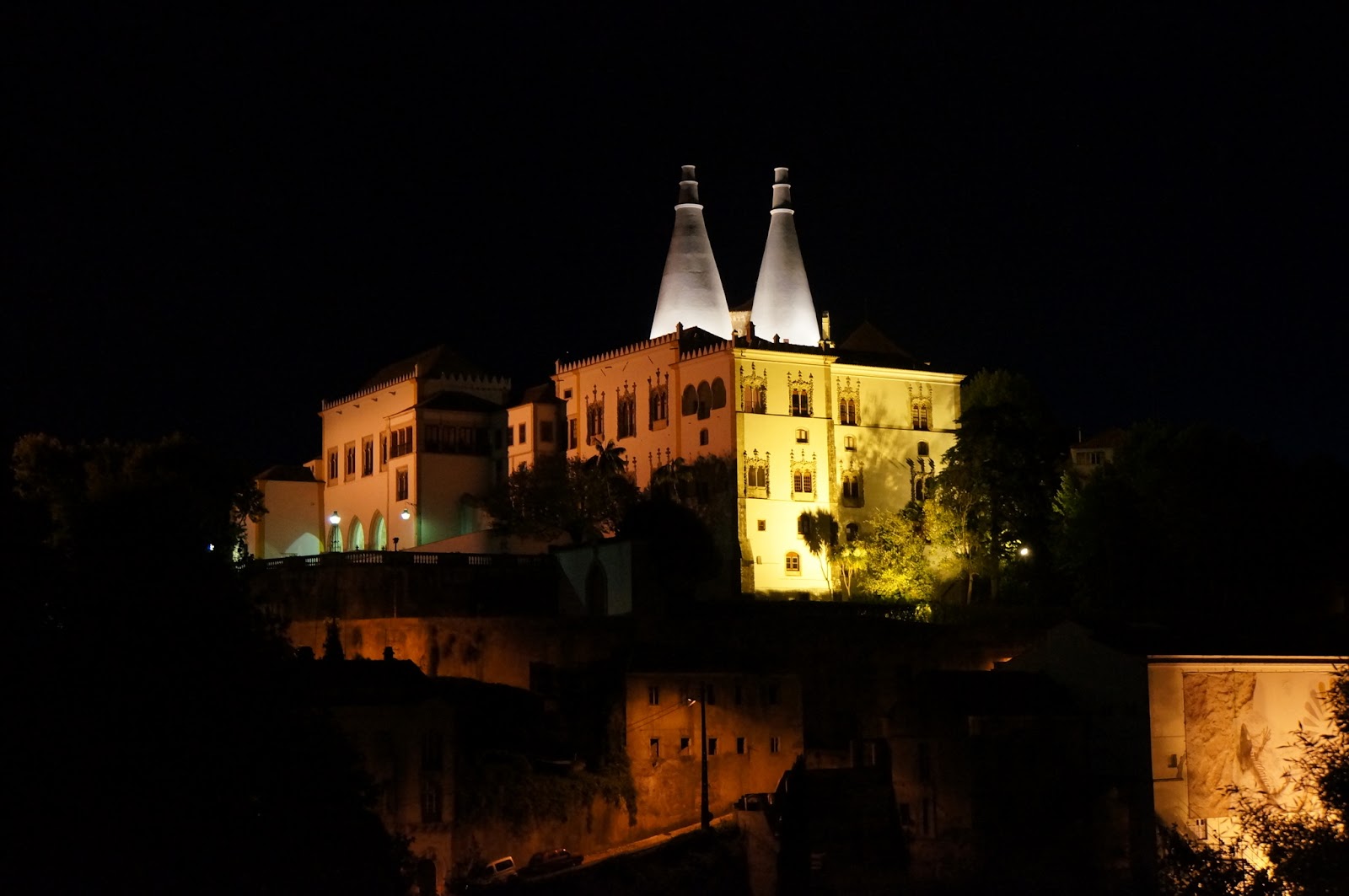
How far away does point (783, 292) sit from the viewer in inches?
3297

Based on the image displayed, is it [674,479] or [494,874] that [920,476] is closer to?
[674,479]

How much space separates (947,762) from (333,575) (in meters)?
21.1

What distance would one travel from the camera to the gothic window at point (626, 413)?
80.2 m

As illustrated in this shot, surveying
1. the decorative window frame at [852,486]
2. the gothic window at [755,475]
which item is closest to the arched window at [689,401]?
the gothic window at [755,475]

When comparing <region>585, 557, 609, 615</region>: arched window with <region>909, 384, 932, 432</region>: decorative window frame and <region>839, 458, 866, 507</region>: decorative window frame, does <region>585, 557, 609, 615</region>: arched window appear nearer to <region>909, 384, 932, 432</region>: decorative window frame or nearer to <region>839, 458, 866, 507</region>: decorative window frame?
<region>839, 458, 866, 507</region>: decorative window frame

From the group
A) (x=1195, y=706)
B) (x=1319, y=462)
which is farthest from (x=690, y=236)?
(x=1195, y=706)

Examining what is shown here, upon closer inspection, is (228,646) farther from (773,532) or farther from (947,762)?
(773,532)

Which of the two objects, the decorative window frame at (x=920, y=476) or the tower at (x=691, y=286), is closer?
the decorative window frame at (x=920, y=476)

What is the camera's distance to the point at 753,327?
82750 millimetres

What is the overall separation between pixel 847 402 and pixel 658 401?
6548mm

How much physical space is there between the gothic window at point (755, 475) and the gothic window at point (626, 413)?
225 inches

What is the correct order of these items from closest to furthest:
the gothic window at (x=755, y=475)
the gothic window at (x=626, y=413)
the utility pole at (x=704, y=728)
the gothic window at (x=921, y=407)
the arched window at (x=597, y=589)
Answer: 1. the utility pole at (x=704, y=728)
2. the arched window at (x=597, y=589)
3. the gothic window at (x=755, y=475)
4. the gothic window at (x=626, y=413)
5. the gothic window at (x=921, y=407)

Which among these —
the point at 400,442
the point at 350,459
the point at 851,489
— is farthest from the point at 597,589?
the point at 350,459

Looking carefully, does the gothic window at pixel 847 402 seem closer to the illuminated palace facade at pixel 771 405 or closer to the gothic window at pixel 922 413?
the illuminated palace facade at pixel 771 405
